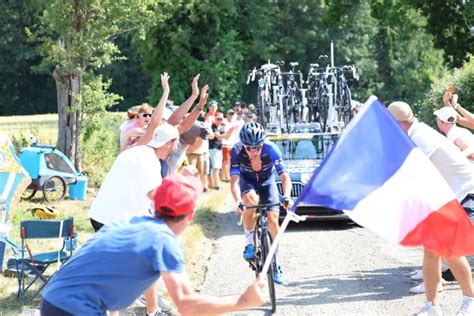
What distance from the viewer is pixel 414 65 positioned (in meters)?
69.9

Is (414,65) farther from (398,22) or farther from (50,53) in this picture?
(50,53)

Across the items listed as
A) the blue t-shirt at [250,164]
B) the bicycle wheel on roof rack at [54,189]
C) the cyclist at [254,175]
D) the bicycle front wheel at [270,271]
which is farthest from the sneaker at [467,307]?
the bicycle wheel on roof rack at [54,189]

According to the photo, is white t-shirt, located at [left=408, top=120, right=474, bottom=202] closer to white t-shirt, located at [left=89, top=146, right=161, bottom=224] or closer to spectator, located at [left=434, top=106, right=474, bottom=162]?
spectator, located at [left=434, top=106, right=474, bottom=162]

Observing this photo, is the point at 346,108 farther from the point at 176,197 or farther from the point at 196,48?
the point at 196,48

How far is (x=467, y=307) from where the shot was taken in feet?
28.6

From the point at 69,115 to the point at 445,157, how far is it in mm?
12979

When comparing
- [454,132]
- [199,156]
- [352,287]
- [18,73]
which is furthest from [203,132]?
[18,73]

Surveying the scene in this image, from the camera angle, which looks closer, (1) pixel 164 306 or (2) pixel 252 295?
(2) pixel 252 295

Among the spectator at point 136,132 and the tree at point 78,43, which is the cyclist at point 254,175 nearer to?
the spectator at point 136,132

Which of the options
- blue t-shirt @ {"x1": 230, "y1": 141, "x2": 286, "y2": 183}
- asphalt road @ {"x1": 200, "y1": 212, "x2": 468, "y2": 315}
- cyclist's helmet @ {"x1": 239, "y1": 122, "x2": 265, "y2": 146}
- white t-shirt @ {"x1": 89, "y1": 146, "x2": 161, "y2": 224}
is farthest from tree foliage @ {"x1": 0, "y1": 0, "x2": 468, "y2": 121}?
white t-shirt @ {"x1": 89, "y1": 146, "x2": 161, "y2": 224}

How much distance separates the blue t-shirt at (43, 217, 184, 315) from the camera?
15.4 feet

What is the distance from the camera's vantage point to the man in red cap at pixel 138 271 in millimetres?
4680

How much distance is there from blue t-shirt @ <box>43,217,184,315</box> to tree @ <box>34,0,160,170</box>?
49.9ft

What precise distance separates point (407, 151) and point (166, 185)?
1.90 m
